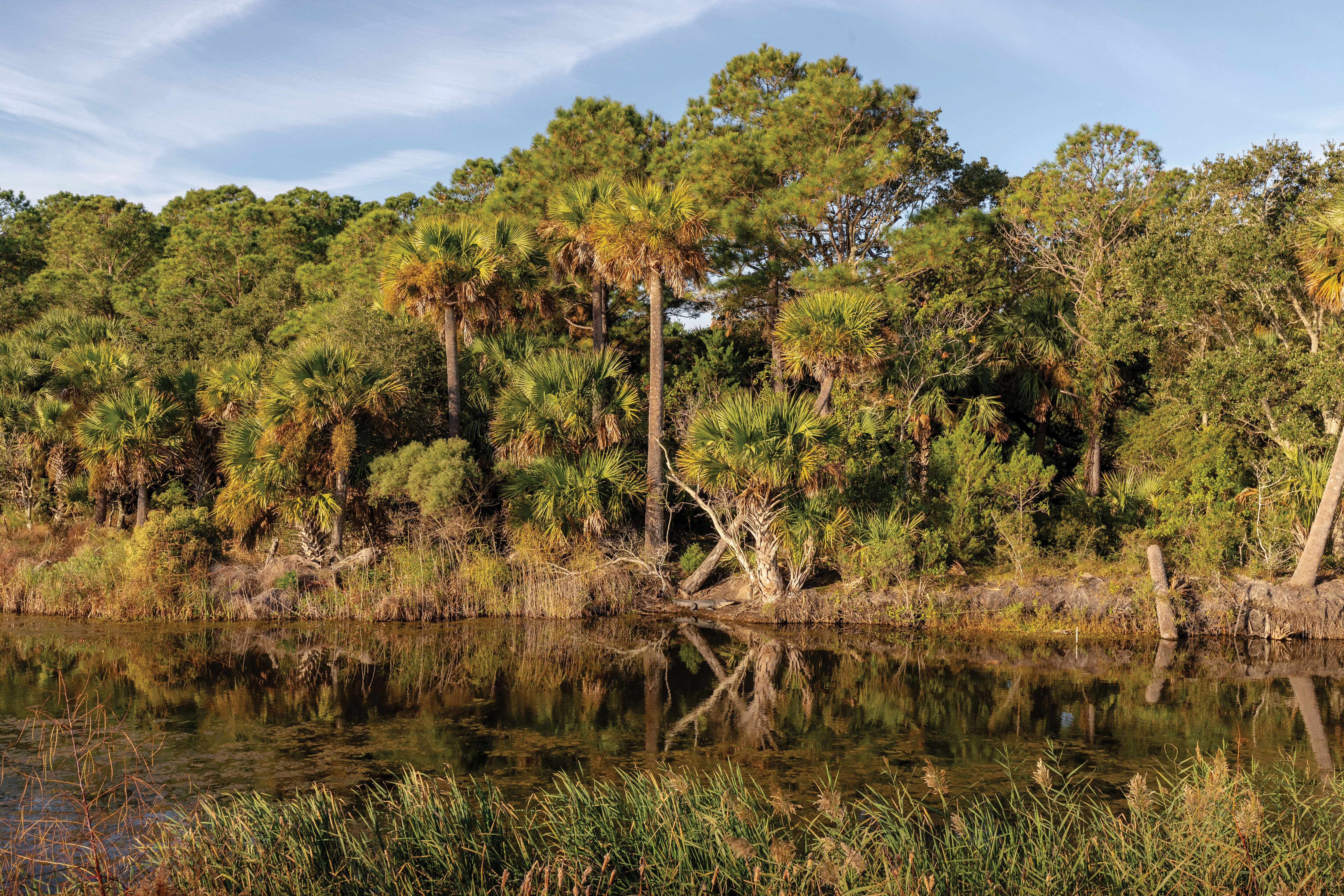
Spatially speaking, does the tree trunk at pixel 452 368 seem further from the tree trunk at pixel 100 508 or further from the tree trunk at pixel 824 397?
the tree trunk at pixel 100 508

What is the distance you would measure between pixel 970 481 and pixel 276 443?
578 inches

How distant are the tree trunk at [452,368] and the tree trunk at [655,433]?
4736mm

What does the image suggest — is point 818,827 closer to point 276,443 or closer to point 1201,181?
point 276,443

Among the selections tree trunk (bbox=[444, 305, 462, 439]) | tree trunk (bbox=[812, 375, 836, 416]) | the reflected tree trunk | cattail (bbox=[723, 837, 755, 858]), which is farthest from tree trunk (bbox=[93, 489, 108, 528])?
the reflected tree trunk

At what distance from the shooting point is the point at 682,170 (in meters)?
26.6

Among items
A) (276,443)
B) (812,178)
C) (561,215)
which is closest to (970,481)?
(812,178)

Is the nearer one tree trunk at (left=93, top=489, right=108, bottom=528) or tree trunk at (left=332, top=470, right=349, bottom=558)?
tree trunk at (left=332, top=470, right=349, bottom=558)

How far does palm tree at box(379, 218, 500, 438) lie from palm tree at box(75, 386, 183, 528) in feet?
20.3

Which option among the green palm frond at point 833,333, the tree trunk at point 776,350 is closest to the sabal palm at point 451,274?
the tree trunk at point 776,350

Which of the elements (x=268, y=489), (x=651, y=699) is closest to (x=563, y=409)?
(x=268, y=489)

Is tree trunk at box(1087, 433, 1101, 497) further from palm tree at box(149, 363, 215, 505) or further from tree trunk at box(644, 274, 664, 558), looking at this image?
palm tree at box(149, 363, 215, 505)

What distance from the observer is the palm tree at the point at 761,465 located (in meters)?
19.4

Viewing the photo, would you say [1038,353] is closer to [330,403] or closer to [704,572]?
[704,572]

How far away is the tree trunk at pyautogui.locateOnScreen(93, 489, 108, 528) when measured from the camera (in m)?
25.5
